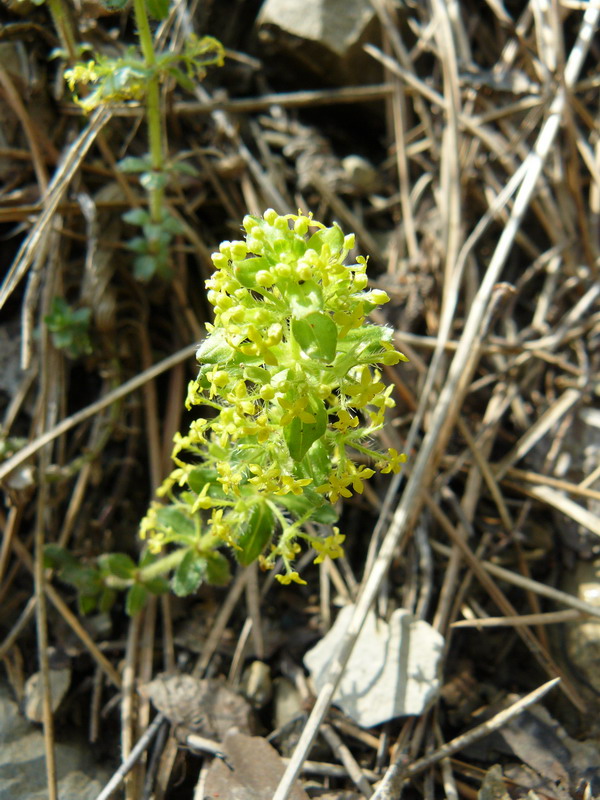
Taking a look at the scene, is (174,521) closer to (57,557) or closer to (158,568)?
(158,568)

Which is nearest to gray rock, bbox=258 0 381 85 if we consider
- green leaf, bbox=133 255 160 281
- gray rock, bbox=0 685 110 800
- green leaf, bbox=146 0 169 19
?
green leaf, bbox=146 0 169 19

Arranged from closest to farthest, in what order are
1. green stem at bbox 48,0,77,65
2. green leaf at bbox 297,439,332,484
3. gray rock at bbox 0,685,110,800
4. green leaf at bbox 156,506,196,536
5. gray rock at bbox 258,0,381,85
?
green leaf at bbox 297,439,332,484 < gray rock at bbox 0,685,110,800 < green leaf at bbox 156,506,196,536 < green stem at bbox 48,0,77,65 < gray rock at bbox 258,0,381,85

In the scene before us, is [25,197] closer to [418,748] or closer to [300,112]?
[300,112]

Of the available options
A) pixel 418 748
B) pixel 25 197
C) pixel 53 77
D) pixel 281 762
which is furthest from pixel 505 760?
pixel 53 77

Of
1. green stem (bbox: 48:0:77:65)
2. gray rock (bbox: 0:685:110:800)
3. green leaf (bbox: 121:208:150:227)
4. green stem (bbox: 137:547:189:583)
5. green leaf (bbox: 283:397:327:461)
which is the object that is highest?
green stem (bbox: 48:0:77:65)

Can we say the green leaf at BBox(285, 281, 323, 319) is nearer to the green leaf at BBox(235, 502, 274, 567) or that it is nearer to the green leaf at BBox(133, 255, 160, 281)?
the green leaf at BBox(235, 502, 274, 567)

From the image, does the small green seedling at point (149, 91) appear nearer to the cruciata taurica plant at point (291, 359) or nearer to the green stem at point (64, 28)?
the green stem at point (64, 28)
